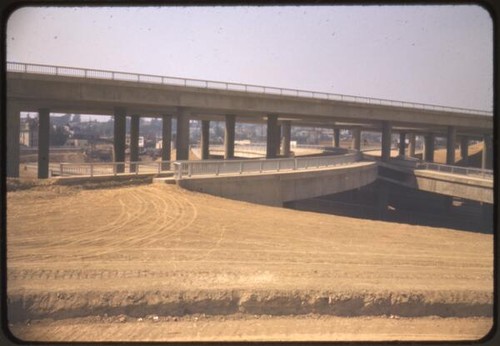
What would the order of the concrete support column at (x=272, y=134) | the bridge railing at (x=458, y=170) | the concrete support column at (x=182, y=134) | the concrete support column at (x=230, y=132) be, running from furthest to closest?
the concrete support column at (x=230, y=132)
the concrete support column at (x=272, y=134)
the concrete support column at (x=182, y=134)
the bridge railing at (x=458, y=170)

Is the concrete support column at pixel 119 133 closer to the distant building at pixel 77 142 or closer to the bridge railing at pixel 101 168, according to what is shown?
the distant building at pixel 77 142

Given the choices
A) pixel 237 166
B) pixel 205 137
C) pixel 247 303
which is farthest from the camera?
pixel 205 137

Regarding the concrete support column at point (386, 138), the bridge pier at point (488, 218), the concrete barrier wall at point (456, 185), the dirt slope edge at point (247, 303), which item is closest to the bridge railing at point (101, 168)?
the dirt slope edge at point (247, 303)

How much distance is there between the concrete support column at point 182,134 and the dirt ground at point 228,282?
853 inches

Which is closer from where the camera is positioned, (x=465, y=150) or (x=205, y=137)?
(x=205, y=137)

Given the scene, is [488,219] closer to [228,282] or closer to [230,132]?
[228,282]

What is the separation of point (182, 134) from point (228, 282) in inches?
1100

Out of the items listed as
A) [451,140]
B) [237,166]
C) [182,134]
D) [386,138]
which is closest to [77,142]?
[182,134]

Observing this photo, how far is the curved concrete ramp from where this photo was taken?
792 inches

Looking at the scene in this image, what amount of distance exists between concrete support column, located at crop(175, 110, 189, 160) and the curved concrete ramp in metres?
11.4

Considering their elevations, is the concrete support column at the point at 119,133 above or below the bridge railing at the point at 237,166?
above

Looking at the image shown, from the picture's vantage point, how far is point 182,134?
34.9 m

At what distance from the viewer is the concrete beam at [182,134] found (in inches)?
1355

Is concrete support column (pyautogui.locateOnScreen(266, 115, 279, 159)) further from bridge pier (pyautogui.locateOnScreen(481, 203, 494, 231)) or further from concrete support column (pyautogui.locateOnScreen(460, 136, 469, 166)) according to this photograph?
concrete support column (pyautogui.locateOnScreen(460, 136, 469, 166))
